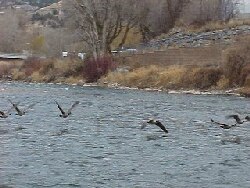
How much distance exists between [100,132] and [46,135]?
2679mm

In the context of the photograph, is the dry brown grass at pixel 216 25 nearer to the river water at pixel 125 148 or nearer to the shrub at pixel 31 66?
the shrub at pixel 31 66

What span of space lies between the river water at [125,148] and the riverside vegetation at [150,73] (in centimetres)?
1337

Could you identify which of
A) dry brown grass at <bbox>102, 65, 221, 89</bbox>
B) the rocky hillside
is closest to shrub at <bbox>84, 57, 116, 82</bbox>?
dry brown grass at <bbox>102, 65, 221, 89</bbox>

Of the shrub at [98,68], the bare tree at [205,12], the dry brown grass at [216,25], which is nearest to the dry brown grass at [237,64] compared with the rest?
the shrub at [98,68]

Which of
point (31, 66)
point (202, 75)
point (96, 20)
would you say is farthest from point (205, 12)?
point (202, 75)

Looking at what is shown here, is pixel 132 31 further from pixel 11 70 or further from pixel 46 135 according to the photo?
pixel 46 135

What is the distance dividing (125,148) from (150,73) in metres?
39.8

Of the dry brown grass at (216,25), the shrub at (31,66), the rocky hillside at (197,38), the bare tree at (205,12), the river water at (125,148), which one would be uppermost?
the bare tree at (205,12)

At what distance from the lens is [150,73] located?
64312 mm

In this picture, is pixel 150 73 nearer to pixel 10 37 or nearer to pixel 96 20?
pixel 96 20

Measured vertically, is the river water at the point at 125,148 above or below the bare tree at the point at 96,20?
below

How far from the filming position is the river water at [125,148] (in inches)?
758

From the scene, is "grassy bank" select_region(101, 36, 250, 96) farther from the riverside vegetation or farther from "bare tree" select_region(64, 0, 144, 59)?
"bare tree" select_region(64, 0, 144, 59)

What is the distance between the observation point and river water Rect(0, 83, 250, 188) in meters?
19.2
